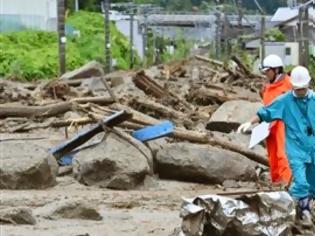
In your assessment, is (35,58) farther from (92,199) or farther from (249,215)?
(249,215)

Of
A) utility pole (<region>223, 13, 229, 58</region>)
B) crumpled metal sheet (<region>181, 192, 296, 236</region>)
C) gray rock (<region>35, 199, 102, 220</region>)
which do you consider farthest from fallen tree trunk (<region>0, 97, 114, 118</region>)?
utility pole (<region>223, 13, 229, 58</region>)

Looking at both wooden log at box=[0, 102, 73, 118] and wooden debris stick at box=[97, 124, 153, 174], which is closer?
wooden debris stick at box=[97, 124, 153, 174]

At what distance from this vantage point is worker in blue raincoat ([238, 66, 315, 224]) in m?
9.77

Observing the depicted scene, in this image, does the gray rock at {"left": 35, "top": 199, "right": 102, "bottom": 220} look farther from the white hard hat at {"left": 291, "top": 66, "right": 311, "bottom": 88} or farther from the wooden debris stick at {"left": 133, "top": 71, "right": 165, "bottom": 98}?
the wooden debris stick at {"left": 133, "top": 71, "right": 165, "bottom": 98}

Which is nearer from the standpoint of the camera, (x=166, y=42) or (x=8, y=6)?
(x=8, y=6)

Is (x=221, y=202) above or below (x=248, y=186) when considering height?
above

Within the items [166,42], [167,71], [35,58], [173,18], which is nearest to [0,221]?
[167,71]

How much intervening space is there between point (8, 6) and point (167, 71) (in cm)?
2973

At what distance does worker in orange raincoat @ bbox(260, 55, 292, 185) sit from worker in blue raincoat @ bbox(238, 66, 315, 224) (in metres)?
1.40

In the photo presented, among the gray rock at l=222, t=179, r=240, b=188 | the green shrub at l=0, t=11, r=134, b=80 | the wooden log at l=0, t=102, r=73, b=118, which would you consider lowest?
the green shrub at l=0, t=11, r=134, b=80

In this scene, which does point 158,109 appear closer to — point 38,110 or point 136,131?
point 38,110

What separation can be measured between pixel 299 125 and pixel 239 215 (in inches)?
70.8

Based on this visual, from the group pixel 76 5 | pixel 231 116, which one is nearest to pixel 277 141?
pixel 231 116

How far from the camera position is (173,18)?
90.2 metres
